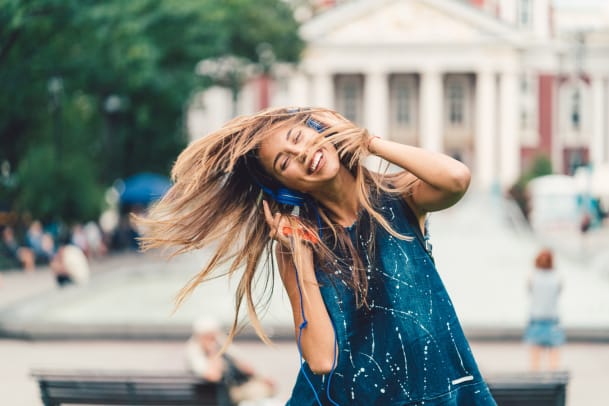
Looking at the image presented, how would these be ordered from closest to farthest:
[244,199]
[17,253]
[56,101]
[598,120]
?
[244,199] → [17,253] → [56,101] → [598,120]

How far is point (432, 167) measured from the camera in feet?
7.83

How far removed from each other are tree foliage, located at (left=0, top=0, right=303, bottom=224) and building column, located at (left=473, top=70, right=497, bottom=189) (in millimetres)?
27338

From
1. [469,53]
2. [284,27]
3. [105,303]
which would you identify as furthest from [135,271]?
[469,53]

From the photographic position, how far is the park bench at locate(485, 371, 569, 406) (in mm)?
7031

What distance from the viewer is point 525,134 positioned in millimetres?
68875

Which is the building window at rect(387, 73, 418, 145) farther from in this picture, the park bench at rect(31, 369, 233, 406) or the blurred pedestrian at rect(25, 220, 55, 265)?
the park bench at rect(31, 369, 233, 406)

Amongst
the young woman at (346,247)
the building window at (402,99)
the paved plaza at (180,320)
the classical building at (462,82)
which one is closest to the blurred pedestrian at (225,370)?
the paved plaza at (180,320)

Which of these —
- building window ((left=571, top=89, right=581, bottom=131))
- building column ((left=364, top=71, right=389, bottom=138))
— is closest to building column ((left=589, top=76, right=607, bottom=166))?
building window ((left=571, top=89, right=581, bottom=131))

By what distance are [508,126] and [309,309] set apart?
2584 inches

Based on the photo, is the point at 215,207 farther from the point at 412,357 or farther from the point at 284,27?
the point at 284,27

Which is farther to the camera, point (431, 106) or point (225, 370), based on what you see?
point (431, 106)

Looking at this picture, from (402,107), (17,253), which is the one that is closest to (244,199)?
(17,253)

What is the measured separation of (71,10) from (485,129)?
47159mm

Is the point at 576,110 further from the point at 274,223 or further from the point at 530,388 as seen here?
the point at 274,223
